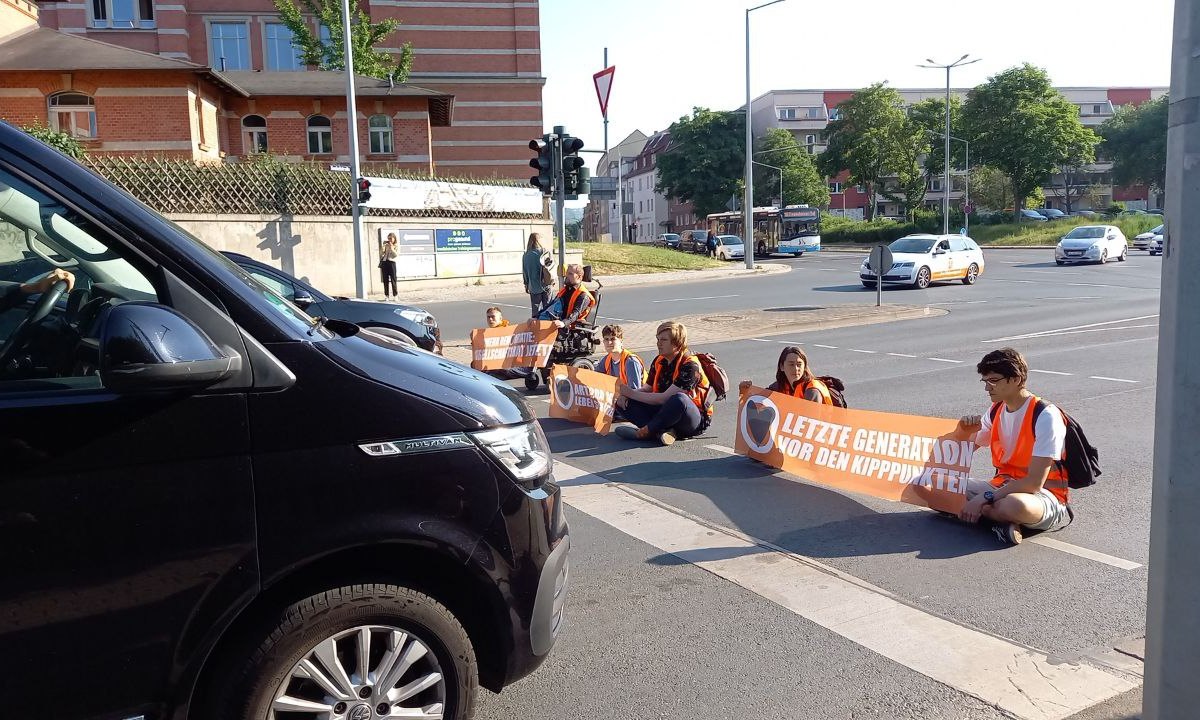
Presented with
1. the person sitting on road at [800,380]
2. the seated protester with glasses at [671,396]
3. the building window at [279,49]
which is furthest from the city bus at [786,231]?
the person sitting on road at [800,380]

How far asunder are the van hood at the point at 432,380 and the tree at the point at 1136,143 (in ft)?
284

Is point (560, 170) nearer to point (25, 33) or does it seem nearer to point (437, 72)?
point (25, 33)

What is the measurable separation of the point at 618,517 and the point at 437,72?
46.3 metres

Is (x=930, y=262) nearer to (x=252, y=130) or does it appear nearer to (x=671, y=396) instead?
(x=671, y=396)

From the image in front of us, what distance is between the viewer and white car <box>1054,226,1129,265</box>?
36625 millimetres

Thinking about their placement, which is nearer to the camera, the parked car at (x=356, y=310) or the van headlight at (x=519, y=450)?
the van headlight at (x=519, y=450)

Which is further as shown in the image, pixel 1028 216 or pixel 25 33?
pixel 1028 216

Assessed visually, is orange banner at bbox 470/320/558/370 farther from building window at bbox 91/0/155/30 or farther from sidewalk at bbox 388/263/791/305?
building window at bbox 91/0/155/30

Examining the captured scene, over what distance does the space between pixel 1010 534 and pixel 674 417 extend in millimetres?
3234

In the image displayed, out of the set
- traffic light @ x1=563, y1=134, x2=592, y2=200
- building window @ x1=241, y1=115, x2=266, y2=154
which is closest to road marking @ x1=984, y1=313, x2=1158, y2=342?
traffic light @ x1=563, y1=134, x2=592, y2=200

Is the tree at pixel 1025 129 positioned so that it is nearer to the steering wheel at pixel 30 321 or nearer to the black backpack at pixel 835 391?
the black backpack at pixel 835 391

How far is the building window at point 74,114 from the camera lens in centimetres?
→ 3058

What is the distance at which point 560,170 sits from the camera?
14.6 m

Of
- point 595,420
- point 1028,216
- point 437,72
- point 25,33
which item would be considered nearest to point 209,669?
point 595,420
